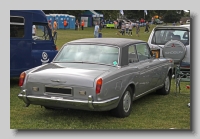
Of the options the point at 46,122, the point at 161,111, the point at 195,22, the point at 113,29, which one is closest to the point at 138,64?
the point at 161,111

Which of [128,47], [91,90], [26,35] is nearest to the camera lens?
[91,90]

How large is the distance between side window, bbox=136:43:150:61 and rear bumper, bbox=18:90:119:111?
1.78 m

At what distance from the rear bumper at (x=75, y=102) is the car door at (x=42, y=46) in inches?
158

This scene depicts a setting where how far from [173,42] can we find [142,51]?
273cm

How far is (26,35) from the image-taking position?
995 centimetres

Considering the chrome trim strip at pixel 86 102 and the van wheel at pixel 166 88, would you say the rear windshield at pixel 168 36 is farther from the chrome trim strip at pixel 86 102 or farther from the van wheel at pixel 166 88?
the chrome trim strip at pixel 86 102

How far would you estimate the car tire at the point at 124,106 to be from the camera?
6531 millimetres

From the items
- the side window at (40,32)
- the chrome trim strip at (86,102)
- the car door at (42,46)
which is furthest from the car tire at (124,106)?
the side window at (40,32)

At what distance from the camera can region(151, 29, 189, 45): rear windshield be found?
461 inches

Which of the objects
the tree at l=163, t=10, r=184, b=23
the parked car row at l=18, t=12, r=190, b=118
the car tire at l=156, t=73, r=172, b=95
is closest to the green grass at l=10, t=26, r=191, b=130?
the parked car row at l=18, t=12, r=190, b=118

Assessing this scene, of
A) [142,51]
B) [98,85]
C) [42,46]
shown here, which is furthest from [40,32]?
[98,85]

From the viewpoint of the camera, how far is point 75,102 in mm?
5895

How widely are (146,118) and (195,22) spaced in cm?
205

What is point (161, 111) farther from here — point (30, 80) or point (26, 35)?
point (26, 35)
